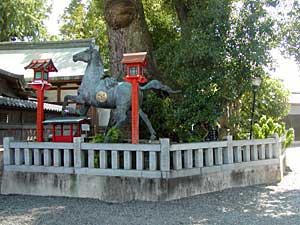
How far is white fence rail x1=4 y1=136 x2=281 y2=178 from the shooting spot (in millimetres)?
6551

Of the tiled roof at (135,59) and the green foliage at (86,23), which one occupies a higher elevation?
the green foliage at (86,23)

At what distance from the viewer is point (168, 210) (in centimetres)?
579

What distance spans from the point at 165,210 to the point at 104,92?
127 inches

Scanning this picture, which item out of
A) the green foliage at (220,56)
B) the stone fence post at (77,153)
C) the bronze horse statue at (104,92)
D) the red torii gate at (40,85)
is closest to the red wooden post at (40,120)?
the red torii gate at (40,85)

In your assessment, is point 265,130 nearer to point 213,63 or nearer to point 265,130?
point 265,130

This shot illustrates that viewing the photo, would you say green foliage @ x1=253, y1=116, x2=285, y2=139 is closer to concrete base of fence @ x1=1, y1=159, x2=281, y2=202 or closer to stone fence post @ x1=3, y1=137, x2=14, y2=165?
concrete base of fence @ x1=1, y1=159, x2=281, y2=202

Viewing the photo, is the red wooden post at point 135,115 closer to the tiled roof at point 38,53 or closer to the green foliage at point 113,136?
the green foliage at point 113,136

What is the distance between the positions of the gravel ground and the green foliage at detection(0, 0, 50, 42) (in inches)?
748

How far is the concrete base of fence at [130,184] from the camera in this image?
6488 mm

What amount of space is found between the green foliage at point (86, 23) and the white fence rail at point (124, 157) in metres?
7.20

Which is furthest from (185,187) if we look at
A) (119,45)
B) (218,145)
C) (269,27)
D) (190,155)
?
(119,45)

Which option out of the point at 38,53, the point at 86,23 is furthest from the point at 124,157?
the point at 86,23

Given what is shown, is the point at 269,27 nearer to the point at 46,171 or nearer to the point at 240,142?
the point at 240,142

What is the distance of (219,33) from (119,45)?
10.5ft
